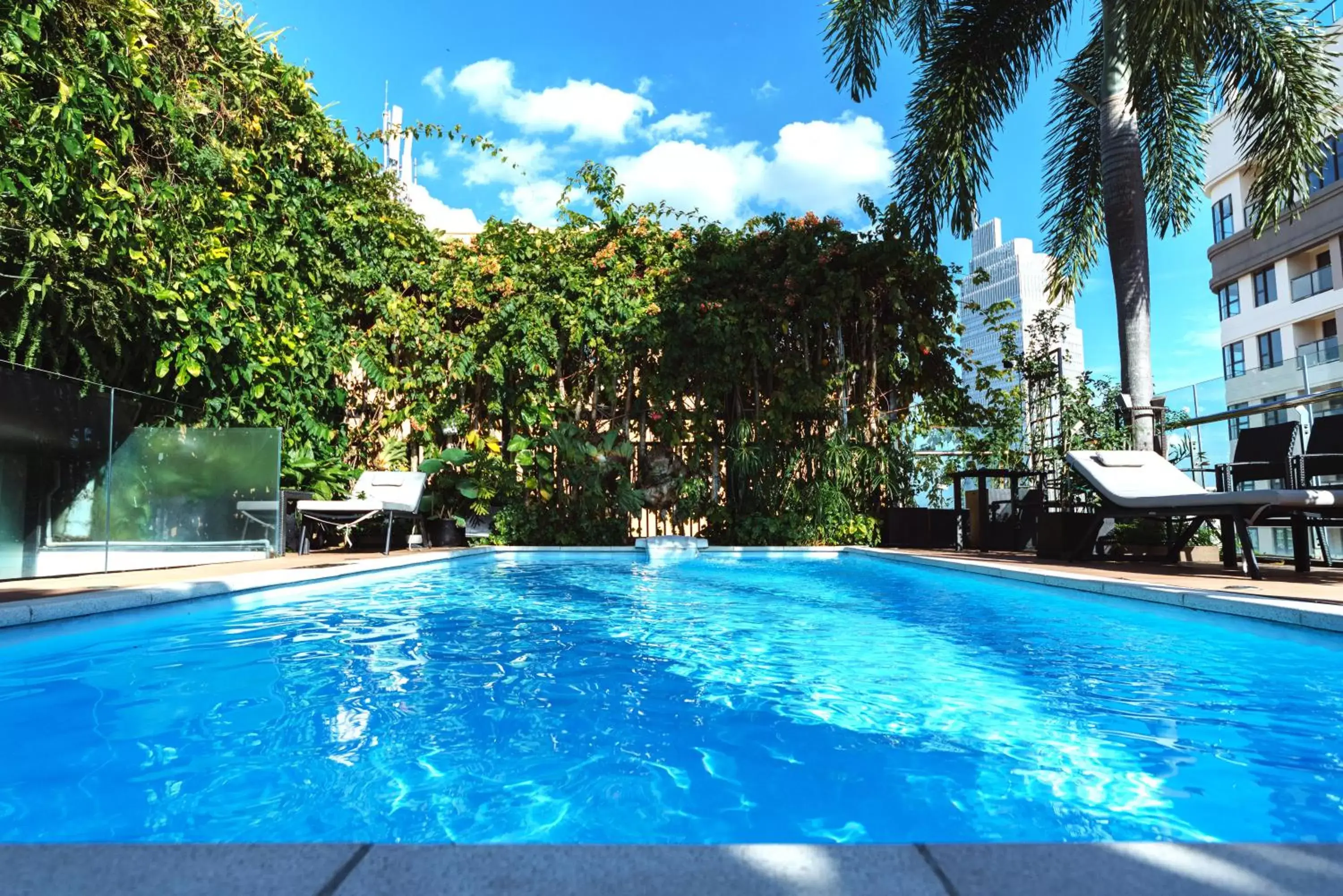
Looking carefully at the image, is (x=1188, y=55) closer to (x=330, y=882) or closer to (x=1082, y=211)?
(x=1082, y=211)

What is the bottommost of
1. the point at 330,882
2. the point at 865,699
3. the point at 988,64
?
the point at 865,699

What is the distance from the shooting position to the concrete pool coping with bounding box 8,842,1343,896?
95cm

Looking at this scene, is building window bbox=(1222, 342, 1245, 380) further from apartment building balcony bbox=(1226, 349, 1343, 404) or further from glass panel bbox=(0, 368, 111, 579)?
glass panel bbox=(0, 368, 111, 579)

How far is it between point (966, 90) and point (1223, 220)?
87.1 ft

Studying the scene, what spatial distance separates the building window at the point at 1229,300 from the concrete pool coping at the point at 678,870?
33895 millimetres

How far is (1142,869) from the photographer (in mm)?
996

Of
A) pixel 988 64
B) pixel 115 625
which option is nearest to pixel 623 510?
pixel 115 625

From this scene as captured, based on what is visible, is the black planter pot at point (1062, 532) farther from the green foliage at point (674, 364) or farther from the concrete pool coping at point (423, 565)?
the green foliage at point (674, 364)

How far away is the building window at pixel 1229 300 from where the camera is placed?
27781 mm

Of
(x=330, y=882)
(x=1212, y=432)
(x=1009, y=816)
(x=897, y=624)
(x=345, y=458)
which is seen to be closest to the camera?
(x=330, y=882)

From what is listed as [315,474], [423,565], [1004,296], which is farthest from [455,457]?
[1004,296]

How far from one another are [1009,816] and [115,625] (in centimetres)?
383

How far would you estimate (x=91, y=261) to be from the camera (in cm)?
538

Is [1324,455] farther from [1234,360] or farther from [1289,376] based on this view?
[1234,360]
